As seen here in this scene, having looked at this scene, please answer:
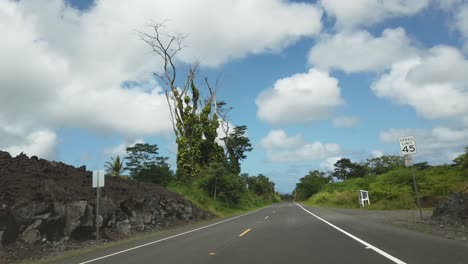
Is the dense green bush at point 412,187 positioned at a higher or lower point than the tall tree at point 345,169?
lower

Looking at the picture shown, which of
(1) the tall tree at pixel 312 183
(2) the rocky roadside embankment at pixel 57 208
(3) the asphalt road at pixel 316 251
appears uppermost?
(1) the tall tree at pixel 312 183

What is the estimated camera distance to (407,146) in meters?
19.1

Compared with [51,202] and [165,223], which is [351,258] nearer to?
[51,202]

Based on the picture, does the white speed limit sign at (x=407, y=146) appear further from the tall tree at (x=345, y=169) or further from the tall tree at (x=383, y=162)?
the tall tree at (x=345, y=169)

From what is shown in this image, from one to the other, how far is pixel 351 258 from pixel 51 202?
11293 millimetres

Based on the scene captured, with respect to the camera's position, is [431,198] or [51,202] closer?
[51,202]

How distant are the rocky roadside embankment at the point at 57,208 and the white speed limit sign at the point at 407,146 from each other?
13.5 meters

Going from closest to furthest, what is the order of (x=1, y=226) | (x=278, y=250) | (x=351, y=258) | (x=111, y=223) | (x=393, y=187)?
(x=351, y=258), (x=278, y=250), (x=1, y=226), (x=111, y=223), (x=393, y=187)

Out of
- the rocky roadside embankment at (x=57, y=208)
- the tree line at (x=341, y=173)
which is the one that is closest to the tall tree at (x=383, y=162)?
the tree line at (x=341, y=173)

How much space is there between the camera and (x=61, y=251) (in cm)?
1501

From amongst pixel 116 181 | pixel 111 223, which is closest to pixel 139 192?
pixel 116 181

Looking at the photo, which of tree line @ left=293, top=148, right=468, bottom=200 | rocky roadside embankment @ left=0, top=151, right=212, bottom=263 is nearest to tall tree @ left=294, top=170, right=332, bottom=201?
tree line @ left=293, top=148, right=468, bottom=200

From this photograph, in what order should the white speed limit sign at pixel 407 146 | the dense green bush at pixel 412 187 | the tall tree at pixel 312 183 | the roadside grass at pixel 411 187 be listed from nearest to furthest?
the white speed limit sign at pixel 407 146 < the dense green bush at pixel 412 187 < the roadside grass at pixel 411 187 < the tall tree at pixel 312 183

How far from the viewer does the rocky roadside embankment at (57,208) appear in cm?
1420
